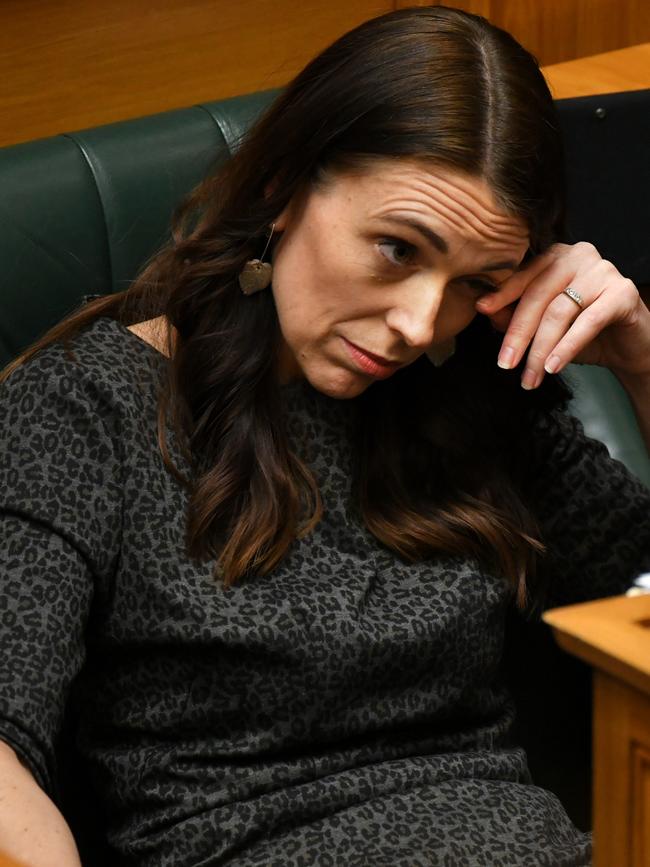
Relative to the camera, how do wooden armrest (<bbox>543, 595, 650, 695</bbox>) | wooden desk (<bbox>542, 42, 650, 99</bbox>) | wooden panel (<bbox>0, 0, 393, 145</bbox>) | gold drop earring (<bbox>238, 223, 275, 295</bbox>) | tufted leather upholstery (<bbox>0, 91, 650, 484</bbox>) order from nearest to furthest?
wooden armrest (<bbox>543, 595, 650, 695</bbox>) → gold drop earring (<bbox>238, 223, 275, 295</bbox>) → tufted leather upholstery (<bbox>0, 91, 650, 484</bbox>) → wooden panel (<bbox>0, 0, 393, 145</bbox>) → wooden desk (<bbox>542, 42, 650, 99</bbox>)

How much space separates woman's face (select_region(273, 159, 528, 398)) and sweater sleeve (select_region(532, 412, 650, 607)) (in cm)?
29

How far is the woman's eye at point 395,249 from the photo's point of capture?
126cm

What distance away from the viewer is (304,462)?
142 centimetres

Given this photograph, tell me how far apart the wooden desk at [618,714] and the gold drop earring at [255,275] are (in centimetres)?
62

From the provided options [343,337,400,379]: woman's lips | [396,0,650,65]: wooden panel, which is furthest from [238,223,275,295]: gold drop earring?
[396,0,650,65]: wooden panel

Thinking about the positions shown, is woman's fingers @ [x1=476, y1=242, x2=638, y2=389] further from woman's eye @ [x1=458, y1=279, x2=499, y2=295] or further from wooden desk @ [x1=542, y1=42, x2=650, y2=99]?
wooden desk @ [x1=542, y1=42, x2=650, y2=99]

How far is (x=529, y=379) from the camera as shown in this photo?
1412 mm

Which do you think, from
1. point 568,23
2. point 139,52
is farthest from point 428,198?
point 568,23

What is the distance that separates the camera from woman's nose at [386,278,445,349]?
126 cm

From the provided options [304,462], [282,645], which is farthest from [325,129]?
[282,645]

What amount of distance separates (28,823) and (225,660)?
251 mm

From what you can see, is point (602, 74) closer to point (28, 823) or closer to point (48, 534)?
point (48, 534)

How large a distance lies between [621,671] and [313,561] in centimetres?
63

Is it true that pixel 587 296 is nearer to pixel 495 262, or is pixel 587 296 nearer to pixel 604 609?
pixel 495 262
